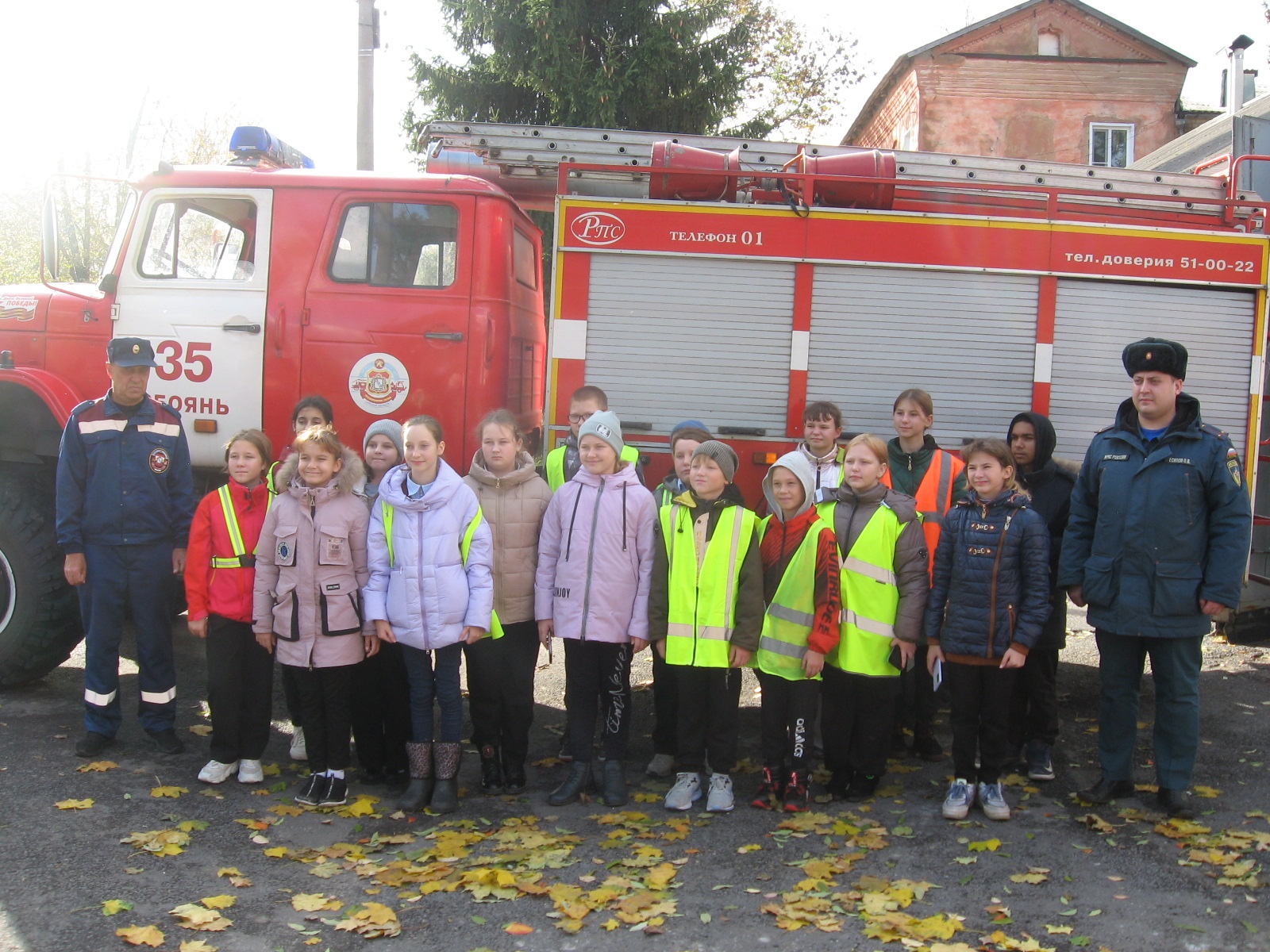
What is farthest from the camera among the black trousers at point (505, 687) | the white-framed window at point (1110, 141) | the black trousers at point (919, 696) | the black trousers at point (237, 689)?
the white-framed window at point (1110, 141)

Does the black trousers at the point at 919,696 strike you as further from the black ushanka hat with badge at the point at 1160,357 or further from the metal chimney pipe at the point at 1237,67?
the metal chimney pipe at the point at 1237,67

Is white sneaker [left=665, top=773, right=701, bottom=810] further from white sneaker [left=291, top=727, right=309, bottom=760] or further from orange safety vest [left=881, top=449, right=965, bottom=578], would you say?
white sneaker [left=291, top=727, right=309, bottom=760]

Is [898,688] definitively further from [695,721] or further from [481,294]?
[481,294]

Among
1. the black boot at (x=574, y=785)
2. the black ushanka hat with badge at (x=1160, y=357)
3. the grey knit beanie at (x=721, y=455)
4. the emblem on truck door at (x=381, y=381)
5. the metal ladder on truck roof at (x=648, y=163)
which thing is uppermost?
the metal ladder on truck roof at (x=648, y=163)

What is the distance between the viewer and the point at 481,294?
5469 mm

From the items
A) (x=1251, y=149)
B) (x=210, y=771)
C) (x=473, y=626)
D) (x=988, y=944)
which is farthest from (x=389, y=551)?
(x=1251, y=149)

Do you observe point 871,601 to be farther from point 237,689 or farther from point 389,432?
point 237,689

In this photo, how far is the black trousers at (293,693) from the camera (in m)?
4.43

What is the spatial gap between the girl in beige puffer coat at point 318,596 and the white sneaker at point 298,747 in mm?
470

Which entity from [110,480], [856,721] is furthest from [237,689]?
[856,721]

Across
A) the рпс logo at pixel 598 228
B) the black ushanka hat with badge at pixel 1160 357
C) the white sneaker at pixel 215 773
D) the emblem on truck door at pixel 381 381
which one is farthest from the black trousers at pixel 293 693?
the black ushanka hat with badge at pixel 1160 357

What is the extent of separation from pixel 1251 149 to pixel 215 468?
9.15 m

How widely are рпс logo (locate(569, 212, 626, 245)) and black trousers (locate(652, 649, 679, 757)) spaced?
214cm

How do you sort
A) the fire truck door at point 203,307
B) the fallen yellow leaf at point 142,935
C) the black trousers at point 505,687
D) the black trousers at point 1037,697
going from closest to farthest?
the fallen yellow leaf at point 142,935, the black trousers at point 505,687, the black trousers at point 1037,697, the fire truck door at point 203,307
